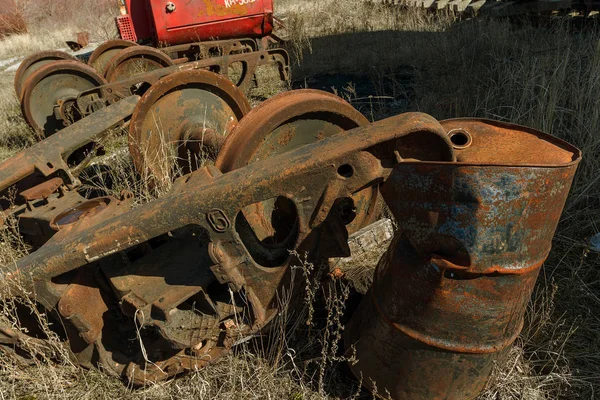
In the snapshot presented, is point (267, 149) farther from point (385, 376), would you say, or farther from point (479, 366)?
point (479, 366)

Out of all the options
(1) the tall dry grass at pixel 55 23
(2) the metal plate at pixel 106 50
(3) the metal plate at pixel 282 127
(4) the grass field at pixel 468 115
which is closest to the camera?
(4) the grass field at pixel 468 115

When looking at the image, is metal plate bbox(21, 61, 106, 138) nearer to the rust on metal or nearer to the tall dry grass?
the rust on metal

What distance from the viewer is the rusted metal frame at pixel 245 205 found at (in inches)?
64.2

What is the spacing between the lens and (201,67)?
5.91m

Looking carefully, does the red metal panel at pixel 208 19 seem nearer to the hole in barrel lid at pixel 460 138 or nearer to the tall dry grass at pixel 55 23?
the hole in barrel lid at pixel 460 138

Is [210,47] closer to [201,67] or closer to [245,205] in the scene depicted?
[201,67]

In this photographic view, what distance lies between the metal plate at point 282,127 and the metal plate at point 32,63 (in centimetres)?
530

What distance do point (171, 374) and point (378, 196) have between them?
1.70m

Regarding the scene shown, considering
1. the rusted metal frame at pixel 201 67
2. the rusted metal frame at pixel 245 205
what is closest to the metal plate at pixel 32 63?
the rusted metal frame at pixel 201 67

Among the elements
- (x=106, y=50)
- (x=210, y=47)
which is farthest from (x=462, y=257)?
(x=106, y=50)

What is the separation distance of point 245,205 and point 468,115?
3432mm

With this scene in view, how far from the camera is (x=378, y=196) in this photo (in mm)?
2896

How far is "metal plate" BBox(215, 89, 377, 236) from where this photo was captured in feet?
7.64

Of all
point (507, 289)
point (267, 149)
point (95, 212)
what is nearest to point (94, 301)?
point (95, 212)
